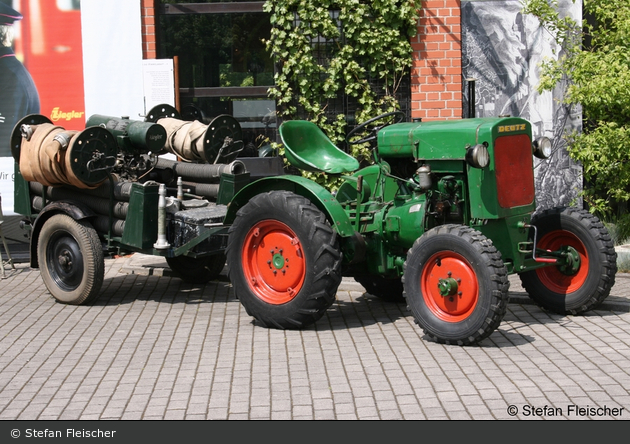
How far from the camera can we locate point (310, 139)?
768 cm

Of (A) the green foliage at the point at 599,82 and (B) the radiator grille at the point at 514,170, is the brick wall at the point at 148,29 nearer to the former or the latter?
(A) the green foliage at the point at 599,82

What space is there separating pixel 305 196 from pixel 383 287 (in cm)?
128

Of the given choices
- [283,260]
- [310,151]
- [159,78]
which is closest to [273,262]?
[283,260]

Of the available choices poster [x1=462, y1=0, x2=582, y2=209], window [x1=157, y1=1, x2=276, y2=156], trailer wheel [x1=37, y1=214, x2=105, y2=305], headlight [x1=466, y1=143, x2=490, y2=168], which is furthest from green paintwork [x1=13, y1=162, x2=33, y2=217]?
poster [x1=462, y1=0, x2=582, y2=209]

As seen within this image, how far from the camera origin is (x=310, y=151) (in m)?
7.64

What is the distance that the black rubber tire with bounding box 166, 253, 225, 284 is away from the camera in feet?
29.2

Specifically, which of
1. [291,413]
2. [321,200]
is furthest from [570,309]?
Result: [291,413]

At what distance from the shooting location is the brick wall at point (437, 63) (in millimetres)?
10695

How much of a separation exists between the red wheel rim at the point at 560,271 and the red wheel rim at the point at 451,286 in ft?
4.20

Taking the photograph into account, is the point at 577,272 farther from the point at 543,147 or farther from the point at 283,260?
the point at 283,260

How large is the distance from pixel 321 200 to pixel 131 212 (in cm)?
192

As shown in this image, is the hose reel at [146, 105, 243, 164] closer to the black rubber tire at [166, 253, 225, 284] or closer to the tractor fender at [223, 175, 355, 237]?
the black rubber tire at [166, 253, 225, 284]

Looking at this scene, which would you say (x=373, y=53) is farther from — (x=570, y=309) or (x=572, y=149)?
(x=570, y=309)

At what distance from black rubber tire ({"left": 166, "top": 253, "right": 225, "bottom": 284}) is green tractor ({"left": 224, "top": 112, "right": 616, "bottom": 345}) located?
1.55 meters
